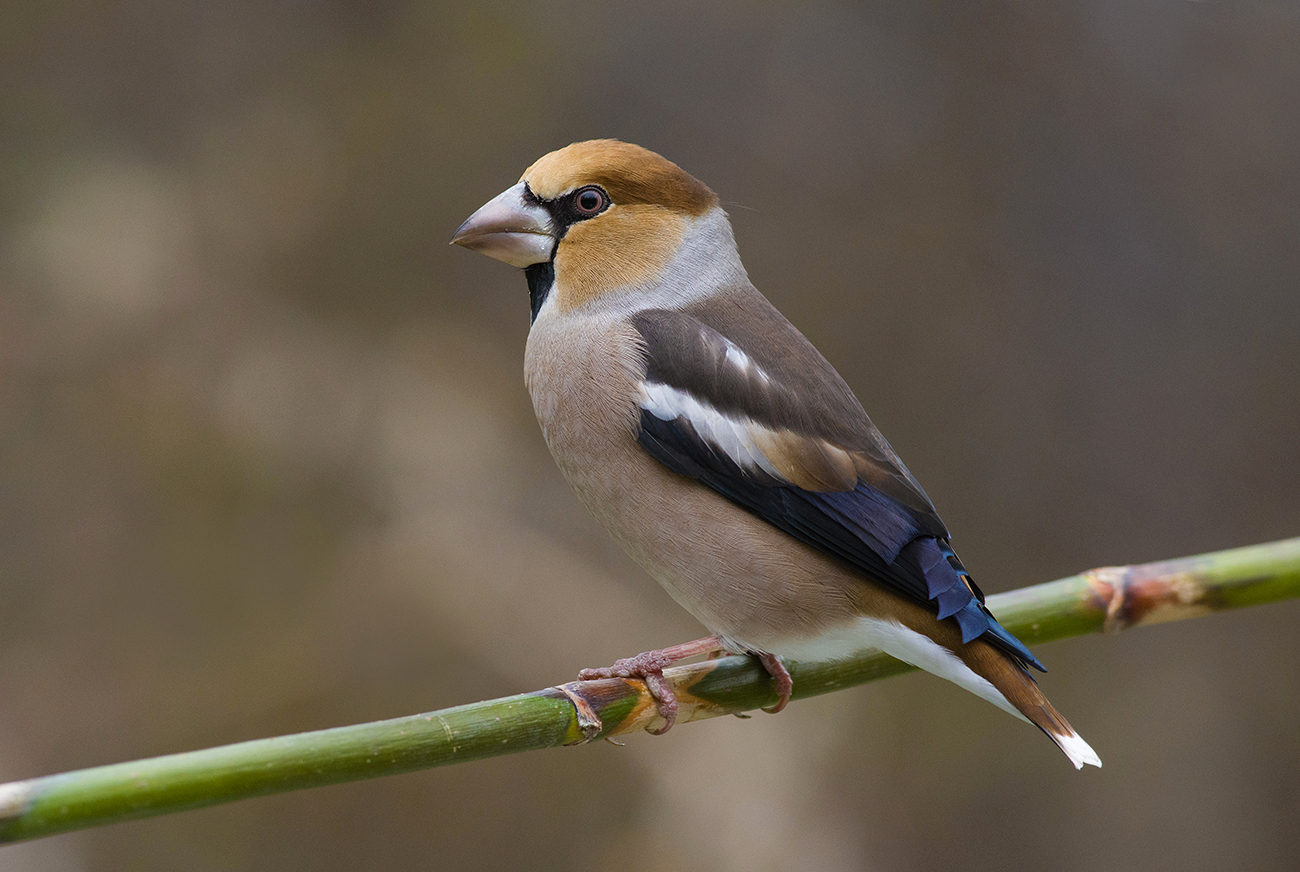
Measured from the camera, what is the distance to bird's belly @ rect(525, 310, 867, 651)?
210cm

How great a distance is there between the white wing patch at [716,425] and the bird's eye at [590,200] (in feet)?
1.26

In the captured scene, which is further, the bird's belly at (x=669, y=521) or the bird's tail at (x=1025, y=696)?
the bird's belly at (x=669, y=521)

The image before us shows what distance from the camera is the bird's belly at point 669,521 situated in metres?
2.10

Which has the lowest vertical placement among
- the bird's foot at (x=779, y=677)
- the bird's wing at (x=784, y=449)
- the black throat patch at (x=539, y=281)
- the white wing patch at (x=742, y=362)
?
the bird's foot at (x=779, y=677)

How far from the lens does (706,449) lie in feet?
7.01

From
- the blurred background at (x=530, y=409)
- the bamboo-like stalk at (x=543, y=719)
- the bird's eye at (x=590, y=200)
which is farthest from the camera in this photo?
the blurred background at (x=530, y=409)

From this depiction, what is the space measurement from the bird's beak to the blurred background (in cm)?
209

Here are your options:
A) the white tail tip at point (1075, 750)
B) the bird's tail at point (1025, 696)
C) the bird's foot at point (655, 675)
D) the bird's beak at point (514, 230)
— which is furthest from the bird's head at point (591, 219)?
the white tail tip at point (1075, 750)

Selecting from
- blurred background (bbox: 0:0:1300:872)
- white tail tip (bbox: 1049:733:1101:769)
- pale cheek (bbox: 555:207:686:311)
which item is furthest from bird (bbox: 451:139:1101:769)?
blurred background (bbox: 0:0:1300:872)

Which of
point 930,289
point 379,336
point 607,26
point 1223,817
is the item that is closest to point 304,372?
point 379,336

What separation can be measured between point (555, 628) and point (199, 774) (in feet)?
8.91

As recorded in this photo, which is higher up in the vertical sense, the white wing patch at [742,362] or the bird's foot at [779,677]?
the white wing patch at [742,362]

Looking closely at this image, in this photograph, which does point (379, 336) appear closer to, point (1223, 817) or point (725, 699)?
point (725, 699)

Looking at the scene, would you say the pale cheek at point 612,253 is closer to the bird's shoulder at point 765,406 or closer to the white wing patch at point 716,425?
the bird's shoulder at point 765,406
